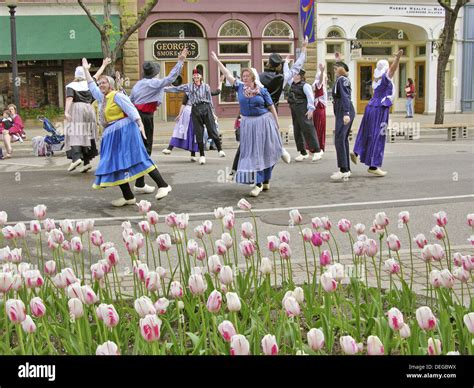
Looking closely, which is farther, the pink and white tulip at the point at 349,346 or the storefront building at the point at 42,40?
the storefront building at the point at 42,40

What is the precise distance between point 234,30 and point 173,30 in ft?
8.59

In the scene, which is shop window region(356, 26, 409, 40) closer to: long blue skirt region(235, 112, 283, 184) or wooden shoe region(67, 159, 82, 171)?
wooden shoe region(67, 159, 82, 171)

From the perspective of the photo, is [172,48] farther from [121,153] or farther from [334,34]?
[121,153]

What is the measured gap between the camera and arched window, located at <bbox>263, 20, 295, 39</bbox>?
29281 millimetres

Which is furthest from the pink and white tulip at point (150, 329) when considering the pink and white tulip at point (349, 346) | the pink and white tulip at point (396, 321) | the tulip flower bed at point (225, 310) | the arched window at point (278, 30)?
the arched window at point (278, 30)

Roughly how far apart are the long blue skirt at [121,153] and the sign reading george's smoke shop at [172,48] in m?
19.8

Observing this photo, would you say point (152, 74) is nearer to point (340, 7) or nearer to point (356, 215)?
point (356, 215)

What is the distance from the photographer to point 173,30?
28266 millimetres

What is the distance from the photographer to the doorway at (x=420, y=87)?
1309 inches

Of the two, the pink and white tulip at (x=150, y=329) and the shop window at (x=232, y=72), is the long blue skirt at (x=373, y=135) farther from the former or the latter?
the shop window at (x=232, y=72)

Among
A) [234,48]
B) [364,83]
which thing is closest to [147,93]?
[234,48]

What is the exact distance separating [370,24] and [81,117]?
74.0ft

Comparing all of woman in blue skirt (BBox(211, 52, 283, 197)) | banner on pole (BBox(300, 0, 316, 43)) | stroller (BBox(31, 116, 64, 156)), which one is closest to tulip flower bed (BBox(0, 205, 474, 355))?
woman in blue skirt (BBox(211, 52, 283, 197))
